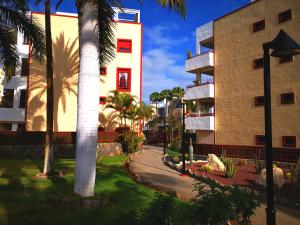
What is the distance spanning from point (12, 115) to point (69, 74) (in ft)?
23.6

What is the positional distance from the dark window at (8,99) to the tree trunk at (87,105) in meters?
24.0

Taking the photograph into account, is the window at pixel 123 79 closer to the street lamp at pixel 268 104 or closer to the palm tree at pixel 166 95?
the street lamp at pixel 268 104

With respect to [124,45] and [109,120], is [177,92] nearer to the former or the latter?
[124,45]

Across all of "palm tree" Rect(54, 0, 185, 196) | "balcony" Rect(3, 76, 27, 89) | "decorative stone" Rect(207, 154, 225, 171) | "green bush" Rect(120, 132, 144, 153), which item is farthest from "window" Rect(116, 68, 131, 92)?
"palm tree" Rect(54, 0, 185, 196)

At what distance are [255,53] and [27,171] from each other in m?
21.3

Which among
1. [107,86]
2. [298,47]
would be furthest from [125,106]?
[298,47]

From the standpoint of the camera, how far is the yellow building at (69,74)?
30438 millimetres

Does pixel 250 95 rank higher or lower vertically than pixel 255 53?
lower

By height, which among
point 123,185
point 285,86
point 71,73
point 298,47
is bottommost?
point 123,185

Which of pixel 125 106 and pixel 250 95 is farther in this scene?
pixel 125 106

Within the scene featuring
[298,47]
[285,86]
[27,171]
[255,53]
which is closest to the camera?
[298,47]

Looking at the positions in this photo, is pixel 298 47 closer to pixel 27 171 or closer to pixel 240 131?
pixel 27 171

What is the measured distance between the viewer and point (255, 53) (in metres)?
27.0

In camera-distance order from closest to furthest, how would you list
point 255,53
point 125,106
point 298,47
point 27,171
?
point 298,47 < point 27,171 < point 255,53 < point 125,106
